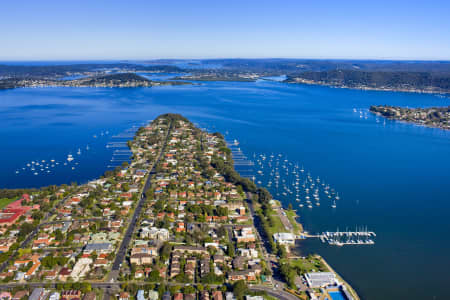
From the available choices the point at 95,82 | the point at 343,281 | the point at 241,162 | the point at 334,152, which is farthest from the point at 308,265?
the point at 95,82

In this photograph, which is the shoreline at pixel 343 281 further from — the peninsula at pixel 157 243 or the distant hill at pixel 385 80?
the distant hill at pixel 385 80

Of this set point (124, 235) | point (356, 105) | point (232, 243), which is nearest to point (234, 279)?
point (232, 243)

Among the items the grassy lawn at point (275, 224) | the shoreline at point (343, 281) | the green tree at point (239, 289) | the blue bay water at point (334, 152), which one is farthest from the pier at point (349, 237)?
the green tree at point (239, 289)

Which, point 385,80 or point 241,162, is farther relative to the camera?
point 385,80

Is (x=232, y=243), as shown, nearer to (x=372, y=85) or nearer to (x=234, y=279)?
(x=234, y=279)

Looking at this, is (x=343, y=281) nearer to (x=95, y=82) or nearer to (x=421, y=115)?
(x=421, y=115)
